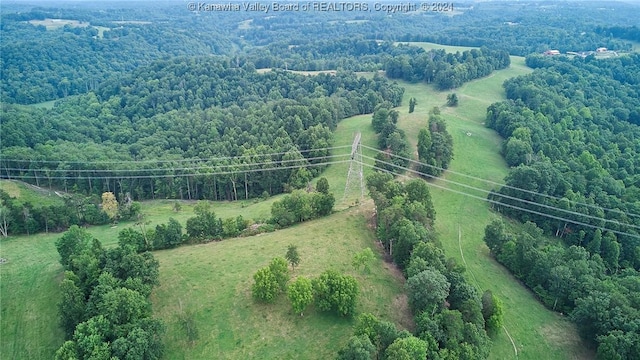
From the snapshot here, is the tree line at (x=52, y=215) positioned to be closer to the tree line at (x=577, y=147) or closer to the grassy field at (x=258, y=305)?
the grassy field at (x=258, y=305)

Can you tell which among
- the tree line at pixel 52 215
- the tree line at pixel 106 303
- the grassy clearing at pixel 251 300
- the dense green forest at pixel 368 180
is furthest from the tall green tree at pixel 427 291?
the tree line at pixel 52 215

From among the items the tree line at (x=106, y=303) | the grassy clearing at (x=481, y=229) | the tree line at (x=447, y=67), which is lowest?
the grassy clearing at (x=481, y=229)

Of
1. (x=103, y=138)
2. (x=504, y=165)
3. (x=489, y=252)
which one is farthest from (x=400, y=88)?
(x=103, y=138)

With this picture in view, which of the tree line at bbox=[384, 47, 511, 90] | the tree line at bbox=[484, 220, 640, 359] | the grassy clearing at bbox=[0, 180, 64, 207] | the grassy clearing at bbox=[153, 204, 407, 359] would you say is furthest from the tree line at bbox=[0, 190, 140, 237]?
the tree line at bbox=[384, 47, 511, 90]

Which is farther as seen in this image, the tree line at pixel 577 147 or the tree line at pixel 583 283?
the tree line at pixel 577 147

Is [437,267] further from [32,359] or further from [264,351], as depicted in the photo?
[32,359]

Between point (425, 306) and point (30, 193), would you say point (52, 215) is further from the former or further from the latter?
point (425, 306)

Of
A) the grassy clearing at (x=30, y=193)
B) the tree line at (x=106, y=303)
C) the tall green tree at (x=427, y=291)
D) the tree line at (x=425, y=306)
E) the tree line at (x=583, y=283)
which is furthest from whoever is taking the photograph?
the grassy clearing at (x=30, y=193)
